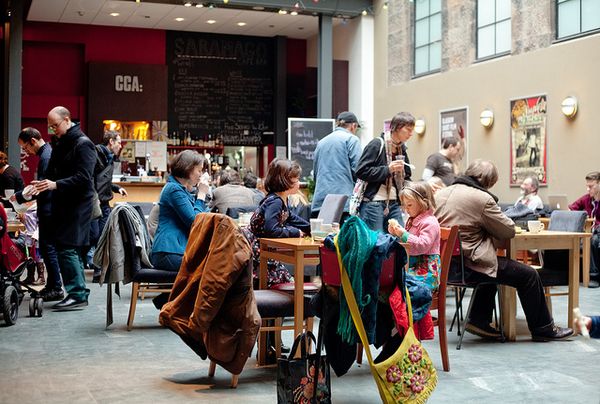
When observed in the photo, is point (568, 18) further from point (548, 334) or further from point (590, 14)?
point (548, 334)

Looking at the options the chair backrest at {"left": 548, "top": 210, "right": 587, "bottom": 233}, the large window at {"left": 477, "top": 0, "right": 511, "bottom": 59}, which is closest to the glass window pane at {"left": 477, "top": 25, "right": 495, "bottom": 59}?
the large window at {"left": 477, "top": 0, "right": 511, "bottom": 59}

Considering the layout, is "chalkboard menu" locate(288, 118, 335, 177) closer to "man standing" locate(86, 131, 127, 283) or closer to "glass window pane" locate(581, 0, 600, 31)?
"glass window pane" locate(581, 0, 600, 31)

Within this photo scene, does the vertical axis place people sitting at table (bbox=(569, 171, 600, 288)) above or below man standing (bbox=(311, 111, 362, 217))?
below

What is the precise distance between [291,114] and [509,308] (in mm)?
11672

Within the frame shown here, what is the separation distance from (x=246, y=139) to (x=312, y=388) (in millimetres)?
13647

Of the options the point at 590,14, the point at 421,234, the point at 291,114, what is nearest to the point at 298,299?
the point at 421,234

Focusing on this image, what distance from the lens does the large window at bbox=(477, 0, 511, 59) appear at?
11.0 metres

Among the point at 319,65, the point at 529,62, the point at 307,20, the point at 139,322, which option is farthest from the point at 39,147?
the point at 307,20

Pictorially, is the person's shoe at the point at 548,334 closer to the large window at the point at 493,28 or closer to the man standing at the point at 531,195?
the man standing at the point at 531,195

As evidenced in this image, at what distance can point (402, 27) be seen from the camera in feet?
44.0

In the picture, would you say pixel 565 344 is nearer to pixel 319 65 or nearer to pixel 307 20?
pixel 319 65

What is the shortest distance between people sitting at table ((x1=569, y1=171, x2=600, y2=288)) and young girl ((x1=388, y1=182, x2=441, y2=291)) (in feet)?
14.7

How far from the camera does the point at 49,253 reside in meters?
6.79

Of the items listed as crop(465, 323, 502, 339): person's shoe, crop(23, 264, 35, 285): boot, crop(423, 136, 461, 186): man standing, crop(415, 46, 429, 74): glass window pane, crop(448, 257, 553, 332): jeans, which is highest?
crop(415, 46, 429, 74): glass window pane
